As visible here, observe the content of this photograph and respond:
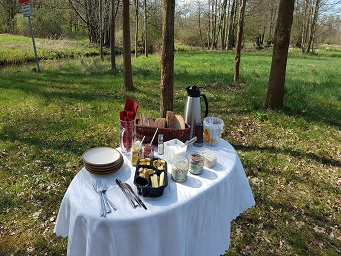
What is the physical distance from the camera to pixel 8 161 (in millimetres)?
4320

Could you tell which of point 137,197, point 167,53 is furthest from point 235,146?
point 137,197

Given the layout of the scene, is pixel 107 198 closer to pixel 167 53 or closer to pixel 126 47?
pixel 167 53

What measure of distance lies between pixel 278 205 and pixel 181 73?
8.52 meters

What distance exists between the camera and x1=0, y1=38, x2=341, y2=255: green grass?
9.74 ft

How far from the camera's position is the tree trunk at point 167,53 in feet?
12.3

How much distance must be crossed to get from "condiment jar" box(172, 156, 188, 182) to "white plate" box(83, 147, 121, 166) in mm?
473

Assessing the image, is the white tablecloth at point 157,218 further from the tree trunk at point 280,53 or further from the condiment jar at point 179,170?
the tree trunk at point 280,53

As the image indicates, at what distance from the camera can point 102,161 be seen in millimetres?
2045

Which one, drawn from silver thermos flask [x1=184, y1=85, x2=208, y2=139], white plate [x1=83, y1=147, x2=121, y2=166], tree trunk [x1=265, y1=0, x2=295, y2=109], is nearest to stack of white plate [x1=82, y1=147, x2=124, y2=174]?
white plate [x1=83, y1=147, x2=121, y2=166]

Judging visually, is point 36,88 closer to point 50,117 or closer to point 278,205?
point 50,117

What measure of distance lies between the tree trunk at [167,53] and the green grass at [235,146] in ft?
4.59

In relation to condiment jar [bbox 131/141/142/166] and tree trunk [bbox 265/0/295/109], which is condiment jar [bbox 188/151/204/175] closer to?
condiment jar [bbox 131/141/142/166]

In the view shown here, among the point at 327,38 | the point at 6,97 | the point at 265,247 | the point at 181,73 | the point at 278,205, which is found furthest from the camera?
the point at 327,38

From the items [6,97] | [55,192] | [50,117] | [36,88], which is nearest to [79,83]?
[36,88]
